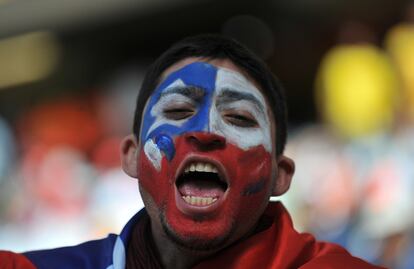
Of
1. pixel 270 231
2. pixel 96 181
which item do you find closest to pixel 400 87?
pixel 96 181

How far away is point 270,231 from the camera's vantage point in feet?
6.39

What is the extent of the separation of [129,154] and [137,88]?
5000mm

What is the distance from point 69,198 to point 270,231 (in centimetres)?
425

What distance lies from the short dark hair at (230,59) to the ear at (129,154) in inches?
0.9

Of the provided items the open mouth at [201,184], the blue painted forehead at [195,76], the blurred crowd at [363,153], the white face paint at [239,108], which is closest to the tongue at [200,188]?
the open mouth at [201,184]

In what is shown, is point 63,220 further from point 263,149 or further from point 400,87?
point 263,149

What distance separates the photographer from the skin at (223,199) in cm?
181

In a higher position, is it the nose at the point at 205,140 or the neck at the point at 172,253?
the nose at the point at 205,140

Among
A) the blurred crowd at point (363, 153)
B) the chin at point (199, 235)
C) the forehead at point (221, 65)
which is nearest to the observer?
the chin at point (199, 235)

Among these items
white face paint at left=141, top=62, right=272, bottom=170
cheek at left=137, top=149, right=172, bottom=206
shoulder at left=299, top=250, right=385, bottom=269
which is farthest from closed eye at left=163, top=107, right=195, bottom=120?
shoulder at left=299, top=250, right=385, bottom=269

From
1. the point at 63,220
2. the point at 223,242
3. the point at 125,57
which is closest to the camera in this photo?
the point at 223,242

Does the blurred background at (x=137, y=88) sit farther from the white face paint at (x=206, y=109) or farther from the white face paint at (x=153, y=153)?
the white face paint at (x=153, y=153)

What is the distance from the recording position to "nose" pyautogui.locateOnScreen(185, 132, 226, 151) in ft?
6.06

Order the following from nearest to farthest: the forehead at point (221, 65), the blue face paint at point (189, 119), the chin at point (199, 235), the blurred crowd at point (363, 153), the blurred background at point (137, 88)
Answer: the chin at point (199, 235), the blue face paint at point (189, 119), the forehead at point (221, 65), the blurred crowd at point (363, 153), the blurred background at point (137, 88)
